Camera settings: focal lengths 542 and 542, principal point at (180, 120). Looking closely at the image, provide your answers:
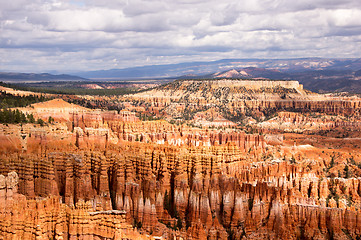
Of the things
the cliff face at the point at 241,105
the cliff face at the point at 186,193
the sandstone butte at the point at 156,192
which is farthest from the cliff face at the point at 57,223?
the cliff face at the point at 241,105

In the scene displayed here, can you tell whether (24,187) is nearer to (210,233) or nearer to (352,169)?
(210,233)

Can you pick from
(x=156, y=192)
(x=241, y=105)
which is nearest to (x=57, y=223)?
(x=156, y=192)

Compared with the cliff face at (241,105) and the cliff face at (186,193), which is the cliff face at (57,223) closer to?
the cliff face at (186,193)

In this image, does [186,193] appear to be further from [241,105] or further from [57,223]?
[241,105]

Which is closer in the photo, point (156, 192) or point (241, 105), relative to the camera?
point (156, 192)

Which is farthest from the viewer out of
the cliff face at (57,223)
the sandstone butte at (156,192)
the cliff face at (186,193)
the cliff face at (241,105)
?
the cliff face at (241,105)

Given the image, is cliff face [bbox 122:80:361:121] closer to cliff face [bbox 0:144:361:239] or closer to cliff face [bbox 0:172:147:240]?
cliff face [bbox 0:144:361:239]

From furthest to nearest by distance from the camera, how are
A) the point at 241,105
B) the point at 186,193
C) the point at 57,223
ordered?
the point at 241,105
the point at 186,193
the point at 57,223

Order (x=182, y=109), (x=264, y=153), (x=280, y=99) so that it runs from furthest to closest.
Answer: (x=280, y=99)
(x=182, y=109)
(x=264, y=153)

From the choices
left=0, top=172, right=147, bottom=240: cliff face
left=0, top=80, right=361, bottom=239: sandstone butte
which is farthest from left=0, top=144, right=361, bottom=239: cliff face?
left=0, top=172, right=147, bottom=240: cliff face

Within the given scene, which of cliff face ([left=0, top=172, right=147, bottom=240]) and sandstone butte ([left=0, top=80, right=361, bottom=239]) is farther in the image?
sandstone butte ([left=0, top=80, right=361, bottom=239])

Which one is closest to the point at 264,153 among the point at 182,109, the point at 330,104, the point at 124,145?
the point at 124,145
